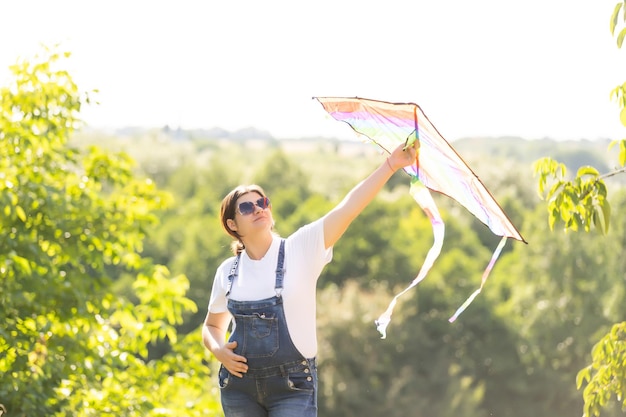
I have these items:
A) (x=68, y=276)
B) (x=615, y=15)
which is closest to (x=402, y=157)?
(x=615, y=15)

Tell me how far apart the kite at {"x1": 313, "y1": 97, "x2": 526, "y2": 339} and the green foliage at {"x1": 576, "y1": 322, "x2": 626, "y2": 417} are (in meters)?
1.60

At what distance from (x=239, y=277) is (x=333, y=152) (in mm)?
111235

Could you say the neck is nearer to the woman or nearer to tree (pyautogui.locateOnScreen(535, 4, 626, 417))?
the woman

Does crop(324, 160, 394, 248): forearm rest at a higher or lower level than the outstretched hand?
lower

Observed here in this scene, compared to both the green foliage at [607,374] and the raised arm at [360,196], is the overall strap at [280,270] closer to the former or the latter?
the raised arm at [360,196]

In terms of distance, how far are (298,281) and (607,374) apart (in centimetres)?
235

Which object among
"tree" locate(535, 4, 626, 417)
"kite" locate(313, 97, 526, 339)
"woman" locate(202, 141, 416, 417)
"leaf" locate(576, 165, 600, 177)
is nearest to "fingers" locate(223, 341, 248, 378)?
"woman" locate(202, 141, 416, 417)

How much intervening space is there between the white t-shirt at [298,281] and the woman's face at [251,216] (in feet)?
0.33

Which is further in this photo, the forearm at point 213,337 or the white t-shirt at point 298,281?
the forearm at point 213,337

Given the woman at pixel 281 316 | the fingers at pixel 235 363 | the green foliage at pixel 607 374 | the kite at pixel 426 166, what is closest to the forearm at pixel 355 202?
the woman at pixel 281 316

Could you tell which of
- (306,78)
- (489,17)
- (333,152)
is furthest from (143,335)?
(333,152)

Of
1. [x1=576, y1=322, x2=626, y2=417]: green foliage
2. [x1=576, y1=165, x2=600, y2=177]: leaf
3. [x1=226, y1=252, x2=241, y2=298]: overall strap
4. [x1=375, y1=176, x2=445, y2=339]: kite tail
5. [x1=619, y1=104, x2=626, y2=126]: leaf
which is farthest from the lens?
[x1=576, y1=322, x2=626, y2=417]: green foliage

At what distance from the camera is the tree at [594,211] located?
207 inches

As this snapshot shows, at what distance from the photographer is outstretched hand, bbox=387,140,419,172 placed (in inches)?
150
